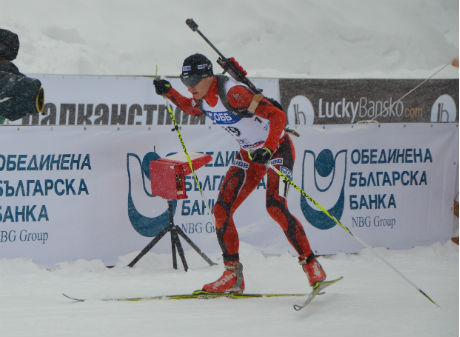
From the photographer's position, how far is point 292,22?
1927 cm

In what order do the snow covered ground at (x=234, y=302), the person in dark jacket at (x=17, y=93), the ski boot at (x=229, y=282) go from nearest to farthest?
the person in dark jacket at (x=17, y=93) → the snow covered ground at (x=234, y=302) → the ski boot at (x=229, y=282)

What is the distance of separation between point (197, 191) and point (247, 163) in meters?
1.47

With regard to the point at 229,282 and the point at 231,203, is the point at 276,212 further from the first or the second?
the point at 229,282

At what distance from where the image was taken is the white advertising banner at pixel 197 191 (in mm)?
5965

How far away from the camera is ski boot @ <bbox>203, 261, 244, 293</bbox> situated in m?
4.76

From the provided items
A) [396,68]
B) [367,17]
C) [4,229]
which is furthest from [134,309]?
[367,17]

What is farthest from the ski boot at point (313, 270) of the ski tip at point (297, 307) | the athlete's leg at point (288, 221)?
the ski tip at point (297, 307)

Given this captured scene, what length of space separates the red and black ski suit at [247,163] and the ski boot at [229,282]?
6cm

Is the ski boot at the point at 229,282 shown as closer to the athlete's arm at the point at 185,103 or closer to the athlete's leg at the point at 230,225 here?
the athlete's leg at the point at 230,225

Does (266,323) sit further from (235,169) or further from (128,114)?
(128,114)

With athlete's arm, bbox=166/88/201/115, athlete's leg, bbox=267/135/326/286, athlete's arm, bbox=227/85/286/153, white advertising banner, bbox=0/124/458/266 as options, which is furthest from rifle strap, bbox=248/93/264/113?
white advertising banner, bbox=0/124/458/266

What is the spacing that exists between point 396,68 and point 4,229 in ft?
48.2

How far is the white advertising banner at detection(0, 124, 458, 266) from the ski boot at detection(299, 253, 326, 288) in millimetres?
1868

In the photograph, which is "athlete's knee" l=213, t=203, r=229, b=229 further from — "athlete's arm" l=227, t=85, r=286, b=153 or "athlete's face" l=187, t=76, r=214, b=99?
"athlete's face" l=187, t=76, r=214, b=99
